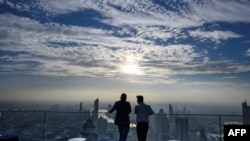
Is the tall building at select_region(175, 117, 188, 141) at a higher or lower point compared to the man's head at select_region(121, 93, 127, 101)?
lower

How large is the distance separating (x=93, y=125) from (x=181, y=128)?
3.80m

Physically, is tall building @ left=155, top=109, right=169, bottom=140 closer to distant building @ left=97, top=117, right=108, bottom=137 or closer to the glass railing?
the glass railing

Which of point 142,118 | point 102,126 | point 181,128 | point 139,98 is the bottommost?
point 181,128

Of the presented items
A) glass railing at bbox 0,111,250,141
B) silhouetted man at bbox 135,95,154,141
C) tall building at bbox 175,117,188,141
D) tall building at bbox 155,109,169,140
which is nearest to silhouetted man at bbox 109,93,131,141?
silhouetted man at bbox 135,95,154,141

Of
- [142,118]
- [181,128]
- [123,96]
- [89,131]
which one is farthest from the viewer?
[181,128]

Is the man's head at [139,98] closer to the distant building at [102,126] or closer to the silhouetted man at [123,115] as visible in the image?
the silhouetted man at [123,115]

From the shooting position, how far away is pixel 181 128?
1101 centimetres

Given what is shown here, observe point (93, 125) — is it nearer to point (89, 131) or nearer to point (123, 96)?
point (89, 131)

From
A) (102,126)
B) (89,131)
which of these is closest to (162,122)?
(102,126)

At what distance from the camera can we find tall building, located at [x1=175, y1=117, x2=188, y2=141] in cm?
1038

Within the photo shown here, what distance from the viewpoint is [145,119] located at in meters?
8.59

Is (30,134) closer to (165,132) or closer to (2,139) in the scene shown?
(2,139)

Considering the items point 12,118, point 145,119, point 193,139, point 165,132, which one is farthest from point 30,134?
point 193,139

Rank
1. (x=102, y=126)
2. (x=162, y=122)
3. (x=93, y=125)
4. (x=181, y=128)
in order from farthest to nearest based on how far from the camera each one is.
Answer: (x=162, y=122) → (x=181, y=128) → (x=102, y=126) → (x=93, y=125)
